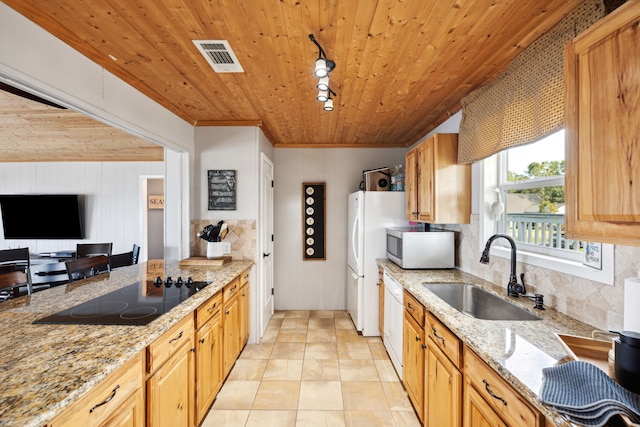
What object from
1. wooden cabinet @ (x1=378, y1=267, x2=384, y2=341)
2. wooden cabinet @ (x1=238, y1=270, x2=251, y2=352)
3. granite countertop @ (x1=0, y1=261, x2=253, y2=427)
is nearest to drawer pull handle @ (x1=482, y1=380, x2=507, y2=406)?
granite countertop @ (x1=0, y1=261, x2=253, y2=427)

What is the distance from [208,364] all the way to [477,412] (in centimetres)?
167

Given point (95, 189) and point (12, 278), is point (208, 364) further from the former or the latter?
point (95, 189)

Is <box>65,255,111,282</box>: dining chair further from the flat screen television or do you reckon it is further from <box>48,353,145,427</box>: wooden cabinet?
the flat screen television

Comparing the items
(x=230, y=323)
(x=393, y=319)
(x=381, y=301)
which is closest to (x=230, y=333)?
(x=230, y=323)

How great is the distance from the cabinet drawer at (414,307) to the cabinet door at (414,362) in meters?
0.04

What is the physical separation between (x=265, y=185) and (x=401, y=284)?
6.63 ft

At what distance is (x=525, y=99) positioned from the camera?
1.75 meters

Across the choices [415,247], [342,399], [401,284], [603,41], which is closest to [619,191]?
[603,41]

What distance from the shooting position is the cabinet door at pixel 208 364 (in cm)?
193

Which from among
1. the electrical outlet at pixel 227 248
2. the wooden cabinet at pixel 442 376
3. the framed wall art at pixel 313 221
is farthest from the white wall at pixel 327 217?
the wooden cabinet at pixel 442 376

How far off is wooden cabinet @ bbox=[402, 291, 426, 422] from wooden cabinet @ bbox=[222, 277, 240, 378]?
1.44 metres

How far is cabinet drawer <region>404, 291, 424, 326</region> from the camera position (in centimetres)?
200

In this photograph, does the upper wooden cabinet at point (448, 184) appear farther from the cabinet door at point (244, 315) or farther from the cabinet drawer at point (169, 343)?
the cabinet drawer at point (169, 343)

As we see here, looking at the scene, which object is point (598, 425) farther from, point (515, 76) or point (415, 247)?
point (415, 247)
